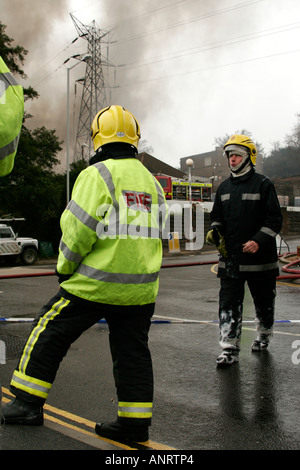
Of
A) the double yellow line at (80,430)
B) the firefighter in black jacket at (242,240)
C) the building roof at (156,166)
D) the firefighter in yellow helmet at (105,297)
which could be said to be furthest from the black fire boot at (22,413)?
the building roof at (156,166)

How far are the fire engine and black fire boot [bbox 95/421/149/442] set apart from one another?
34.1m

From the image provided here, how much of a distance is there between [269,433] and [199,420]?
0.44 meters

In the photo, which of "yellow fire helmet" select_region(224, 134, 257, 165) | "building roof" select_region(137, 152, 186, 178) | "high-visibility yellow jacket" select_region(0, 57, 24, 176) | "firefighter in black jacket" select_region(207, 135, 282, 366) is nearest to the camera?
"high-visibility yellow jacket" select_region(0, 57, 24, 176)

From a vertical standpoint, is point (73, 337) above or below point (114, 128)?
below

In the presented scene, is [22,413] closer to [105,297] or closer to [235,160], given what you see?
[105,297]

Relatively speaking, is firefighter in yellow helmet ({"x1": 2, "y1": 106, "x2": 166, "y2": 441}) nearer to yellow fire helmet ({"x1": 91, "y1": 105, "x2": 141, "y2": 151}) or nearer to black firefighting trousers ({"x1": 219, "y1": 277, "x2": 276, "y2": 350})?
yellow fire helmet ({"x1": 91, "y1": 105, "x2": 141, "y2": 151})

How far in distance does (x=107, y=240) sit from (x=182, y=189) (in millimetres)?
37667

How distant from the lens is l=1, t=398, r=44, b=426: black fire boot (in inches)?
116

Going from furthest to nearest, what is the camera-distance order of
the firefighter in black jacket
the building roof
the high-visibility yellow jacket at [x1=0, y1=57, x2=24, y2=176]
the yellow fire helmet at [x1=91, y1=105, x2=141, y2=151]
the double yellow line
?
the building roof → the firefighter in black jacket → the yellow fire helmet at [x1=91, y1=105, x2=141, y2=151] → the double yellow line → the high-visibility yellow jacket at [x1=0, y1=57, x2=24, y2=176]

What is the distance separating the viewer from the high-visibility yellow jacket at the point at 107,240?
289cm

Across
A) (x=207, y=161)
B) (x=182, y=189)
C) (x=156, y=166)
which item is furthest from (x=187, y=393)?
(x=207, y=161)

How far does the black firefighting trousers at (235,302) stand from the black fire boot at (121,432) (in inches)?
69.4

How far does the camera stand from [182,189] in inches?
1587

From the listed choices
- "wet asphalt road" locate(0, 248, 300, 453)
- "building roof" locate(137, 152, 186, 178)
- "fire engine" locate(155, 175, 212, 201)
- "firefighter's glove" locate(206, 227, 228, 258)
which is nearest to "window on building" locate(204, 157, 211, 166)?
"building roof" locate(137, 152, 186, 178)
